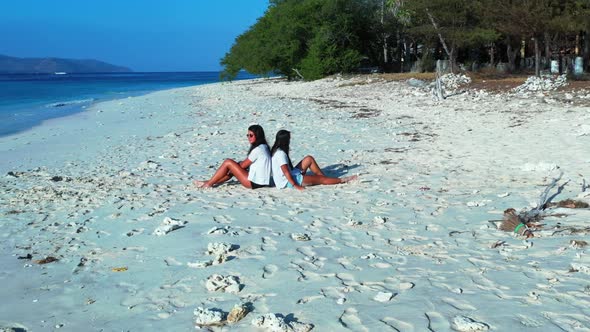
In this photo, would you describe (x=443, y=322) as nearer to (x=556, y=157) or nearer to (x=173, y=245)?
(x=173, y=245)

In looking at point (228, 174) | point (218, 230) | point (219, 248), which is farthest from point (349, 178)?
point (219, 248)

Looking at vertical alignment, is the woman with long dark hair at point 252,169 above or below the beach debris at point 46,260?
above

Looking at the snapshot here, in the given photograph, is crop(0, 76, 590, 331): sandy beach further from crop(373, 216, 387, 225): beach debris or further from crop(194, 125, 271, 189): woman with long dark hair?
crop(194, 125, 271, 189): woman with long dark hair

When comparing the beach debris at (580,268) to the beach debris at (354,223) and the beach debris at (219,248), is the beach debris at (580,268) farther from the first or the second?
the beach debris at (219,248)

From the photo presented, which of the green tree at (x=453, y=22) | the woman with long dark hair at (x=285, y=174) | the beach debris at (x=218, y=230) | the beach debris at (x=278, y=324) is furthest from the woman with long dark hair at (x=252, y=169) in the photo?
the green tree at (x=453, y=22)

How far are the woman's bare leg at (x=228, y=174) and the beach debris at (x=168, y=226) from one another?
1.85 m

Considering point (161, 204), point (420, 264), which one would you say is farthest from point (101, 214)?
point (420, 264)

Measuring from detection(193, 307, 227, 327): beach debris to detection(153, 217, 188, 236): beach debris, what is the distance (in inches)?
84.0

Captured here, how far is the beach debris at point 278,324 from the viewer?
3.36 metres

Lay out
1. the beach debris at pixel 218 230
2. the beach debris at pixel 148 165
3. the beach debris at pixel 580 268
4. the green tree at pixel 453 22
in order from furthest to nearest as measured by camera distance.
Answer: the green tree at pixel 453 22 → the beach debris at pixel 148 165 → the beach debris at pixel 218 230 → the beach debris at pixel 580 268

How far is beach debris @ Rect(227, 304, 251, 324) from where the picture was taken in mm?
3529

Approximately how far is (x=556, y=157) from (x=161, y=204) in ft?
20.3

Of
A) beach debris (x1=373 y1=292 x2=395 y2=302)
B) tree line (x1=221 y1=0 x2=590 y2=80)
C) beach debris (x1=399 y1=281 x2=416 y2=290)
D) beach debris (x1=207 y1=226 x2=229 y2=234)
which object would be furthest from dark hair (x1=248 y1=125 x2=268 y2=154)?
tree line (x1=221 y1=0 x2=590 y2=80)

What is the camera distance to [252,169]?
7.70 m
